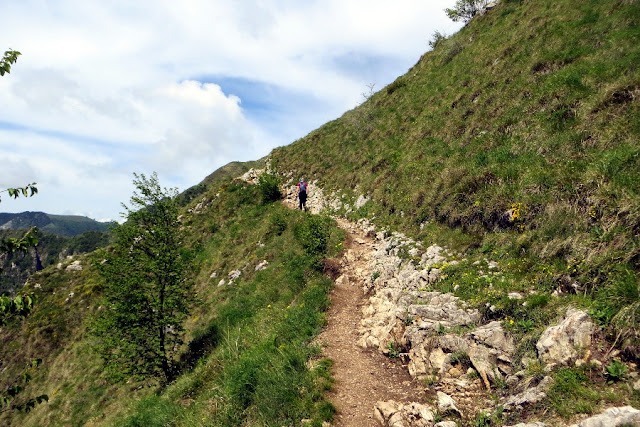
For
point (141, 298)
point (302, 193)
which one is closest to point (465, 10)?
point (302, 193)

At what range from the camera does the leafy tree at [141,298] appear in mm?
16734

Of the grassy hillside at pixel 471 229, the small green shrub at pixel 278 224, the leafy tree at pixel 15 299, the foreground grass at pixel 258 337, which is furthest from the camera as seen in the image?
the small green shrub at pixel 278 224

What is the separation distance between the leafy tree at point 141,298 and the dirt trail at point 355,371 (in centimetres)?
1002

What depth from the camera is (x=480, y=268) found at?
9.68 meters

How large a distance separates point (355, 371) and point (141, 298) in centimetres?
1351

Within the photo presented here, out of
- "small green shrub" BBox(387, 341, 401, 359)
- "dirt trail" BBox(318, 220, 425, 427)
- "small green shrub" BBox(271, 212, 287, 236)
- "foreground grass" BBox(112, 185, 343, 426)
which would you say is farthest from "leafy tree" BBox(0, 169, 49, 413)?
"small green shrub" BBox(271, 212, 287, 236)

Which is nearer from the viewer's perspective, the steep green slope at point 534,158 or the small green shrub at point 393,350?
the steep green slope at point 534,158

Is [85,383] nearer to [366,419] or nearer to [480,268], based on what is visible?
[366,419]

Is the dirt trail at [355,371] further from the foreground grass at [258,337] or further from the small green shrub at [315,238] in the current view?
the small green shrub at [315,238]

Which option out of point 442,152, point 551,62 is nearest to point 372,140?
point 442,152

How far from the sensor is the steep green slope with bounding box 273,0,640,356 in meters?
7.48

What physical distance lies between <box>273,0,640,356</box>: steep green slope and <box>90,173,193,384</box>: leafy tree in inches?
478

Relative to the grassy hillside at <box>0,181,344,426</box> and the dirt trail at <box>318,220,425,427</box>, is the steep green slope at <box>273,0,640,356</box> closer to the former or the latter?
the dirt trail at <box>318,220,425,427</box>

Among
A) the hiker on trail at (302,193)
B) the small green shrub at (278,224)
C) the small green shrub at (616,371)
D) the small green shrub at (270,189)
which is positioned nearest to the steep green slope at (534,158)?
the small green shrub at (616,371)
